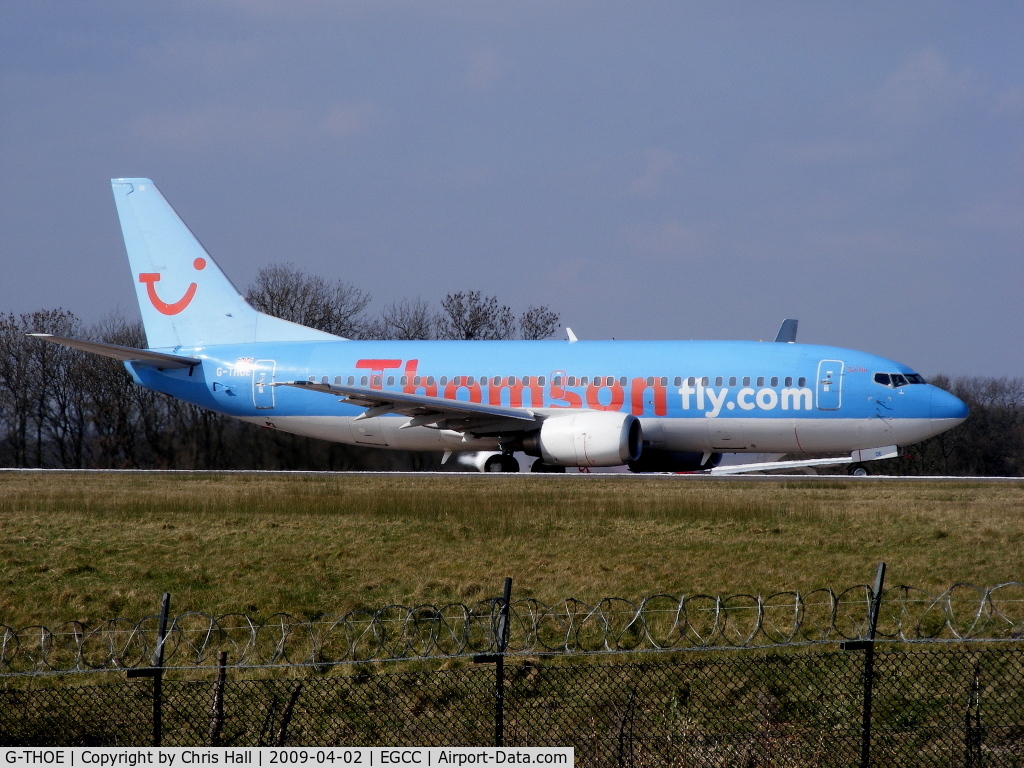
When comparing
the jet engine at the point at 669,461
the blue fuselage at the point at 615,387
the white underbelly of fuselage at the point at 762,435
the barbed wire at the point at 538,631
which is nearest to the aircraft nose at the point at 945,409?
the blue fuselage at the point at 615,387

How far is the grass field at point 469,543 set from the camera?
49.2 ft

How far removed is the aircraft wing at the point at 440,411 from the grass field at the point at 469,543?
453 centimetres

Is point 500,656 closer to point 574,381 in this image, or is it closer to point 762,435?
point 762,435

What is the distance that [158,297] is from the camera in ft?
119

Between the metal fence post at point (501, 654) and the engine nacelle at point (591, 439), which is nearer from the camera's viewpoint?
the metal fence post at point (501, 654)

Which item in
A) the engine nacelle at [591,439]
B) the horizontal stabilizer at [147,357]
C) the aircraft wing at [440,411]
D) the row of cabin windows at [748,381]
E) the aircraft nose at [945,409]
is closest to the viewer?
the engine nacelle at [591,439]

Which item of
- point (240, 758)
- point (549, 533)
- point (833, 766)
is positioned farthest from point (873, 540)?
point (240, 758)

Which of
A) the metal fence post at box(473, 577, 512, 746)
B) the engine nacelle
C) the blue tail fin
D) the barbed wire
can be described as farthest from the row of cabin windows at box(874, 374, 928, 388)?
the metal fence post at box(473, 577, 512, 746)

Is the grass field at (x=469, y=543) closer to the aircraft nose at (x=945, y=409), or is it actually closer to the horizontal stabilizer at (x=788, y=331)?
the aircraft nose at (x=945, y=409)

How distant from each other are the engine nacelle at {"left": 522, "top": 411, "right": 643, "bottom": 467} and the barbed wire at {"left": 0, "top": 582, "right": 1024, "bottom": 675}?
14060 mm

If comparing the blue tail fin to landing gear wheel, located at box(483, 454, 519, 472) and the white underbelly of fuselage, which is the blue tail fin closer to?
the white underbelly of fuselage

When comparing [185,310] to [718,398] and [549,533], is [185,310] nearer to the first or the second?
[718,398]

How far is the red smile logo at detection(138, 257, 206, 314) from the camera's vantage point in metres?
36.0
